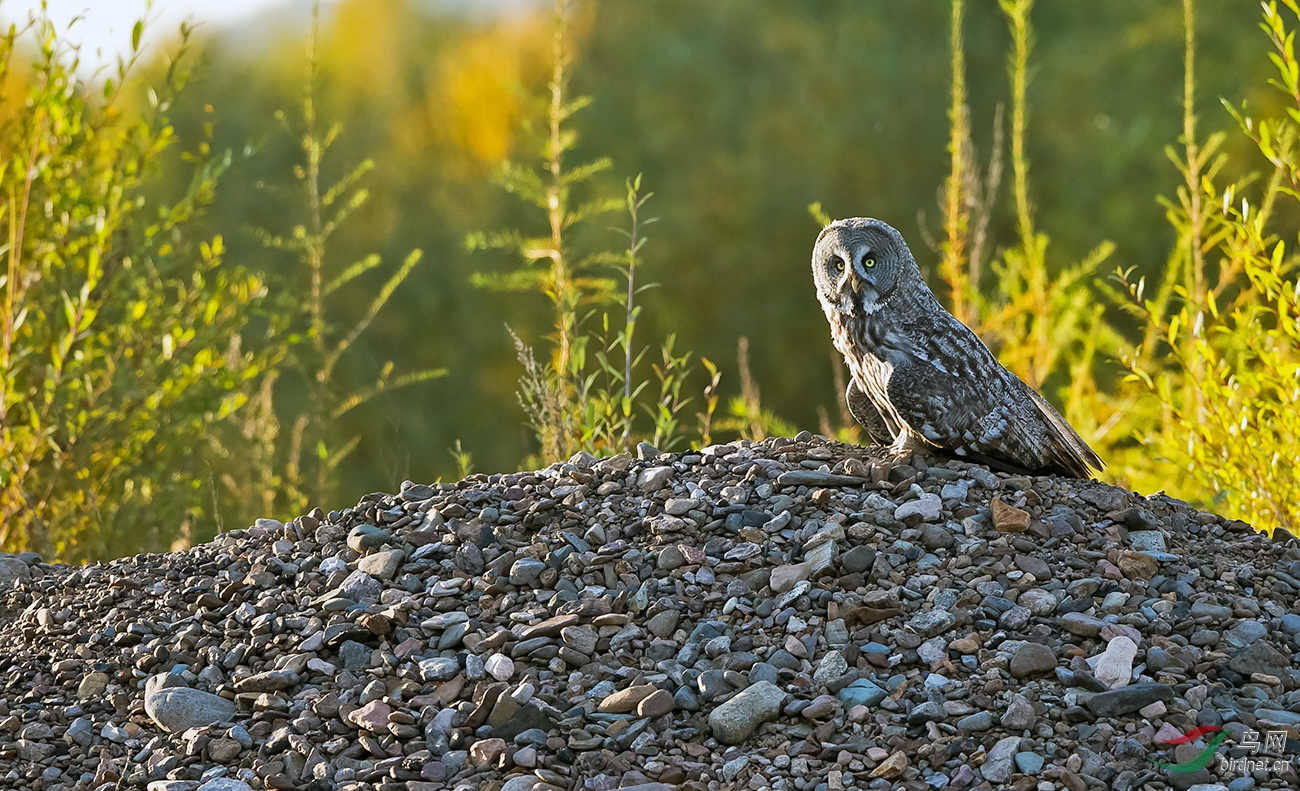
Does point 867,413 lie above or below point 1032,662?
above

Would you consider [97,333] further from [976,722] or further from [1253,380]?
[1253,380]

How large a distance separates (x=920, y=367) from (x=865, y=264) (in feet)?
1.04

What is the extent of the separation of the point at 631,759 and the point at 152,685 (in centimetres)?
115

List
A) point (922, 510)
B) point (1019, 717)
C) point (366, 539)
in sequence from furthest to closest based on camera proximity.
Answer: point (366, 539) → point (922, 510) → point (1019, 717)

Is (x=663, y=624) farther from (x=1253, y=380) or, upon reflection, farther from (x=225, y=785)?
(x=1253, y=380)

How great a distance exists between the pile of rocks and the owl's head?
0.45 metres

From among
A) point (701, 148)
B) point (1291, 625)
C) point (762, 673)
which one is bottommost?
point (1291, 625)

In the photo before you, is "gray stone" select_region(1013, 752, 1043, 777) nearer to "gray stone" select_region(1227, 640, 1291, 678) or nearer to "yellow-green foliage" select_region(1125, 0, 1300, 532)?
"gray stone" select_region(1227, 640, 1291, 678)

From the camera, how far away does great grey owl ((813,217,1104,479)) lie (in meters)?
3.04

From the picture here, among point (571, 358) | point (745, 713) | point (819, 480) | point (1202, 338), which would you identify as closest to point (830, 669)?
point (745, 713)

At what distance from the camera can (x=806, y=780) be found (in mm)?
2162

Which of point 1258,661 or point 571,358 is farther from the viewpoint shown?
point 571,358

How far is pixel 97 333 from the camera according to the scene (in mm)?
4465

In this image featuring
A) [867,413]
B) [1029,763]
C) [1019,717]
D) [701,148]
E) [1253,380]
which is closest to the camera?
[1029,763]
